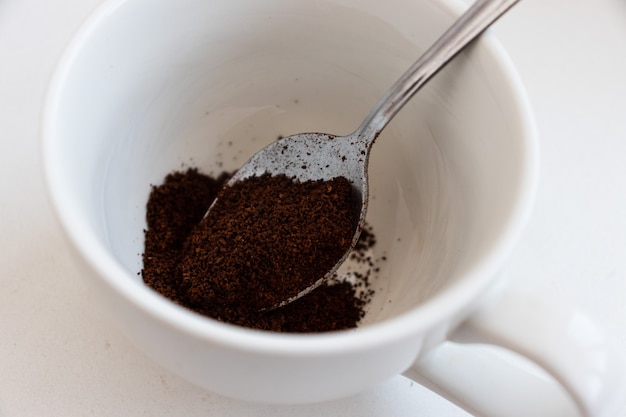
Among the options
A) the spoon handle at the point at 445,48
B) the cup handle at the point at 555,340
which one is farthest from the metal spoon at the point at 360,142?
the cup handle at the point at 555,340

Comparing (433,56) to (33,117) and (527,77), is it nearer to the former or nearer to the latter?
(527,77)

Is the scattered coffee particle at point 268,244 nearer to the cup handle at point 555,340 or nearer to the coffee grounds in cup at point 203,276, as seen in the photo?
the coffee grounds in cup at point 203,276

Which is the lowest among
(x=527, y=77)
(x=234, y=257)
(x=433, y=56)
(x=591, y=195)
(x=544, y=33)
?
(x=234, y=257)

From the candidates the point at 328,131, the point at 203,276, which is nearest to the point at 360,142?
the point at 328,131

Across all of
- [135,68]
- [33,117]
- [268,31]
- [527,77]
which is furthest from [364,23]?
[33,117]

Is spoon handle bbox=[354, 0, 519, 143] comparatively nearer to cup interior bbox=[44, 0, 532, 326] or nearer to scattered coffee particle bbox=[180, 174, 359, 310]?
cup interior bbox=[44, 0, 532, 326]

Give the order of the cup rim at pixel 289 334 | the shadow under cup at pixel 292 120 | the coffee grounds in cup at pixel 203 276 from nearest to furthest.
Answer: the cup rim at pixel 289 334 < the shadow under cup at pixel 292 120 < the coffee grounds in cup at pixel 203 276

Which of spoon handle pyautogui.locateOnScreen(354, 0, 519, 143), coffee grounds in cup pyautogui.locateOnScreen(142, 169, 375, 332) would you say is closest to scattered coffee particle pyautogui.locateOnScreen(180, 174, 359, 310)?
coffee grounds in cup pyautogui.locateOnScreen(142, 169, 375, 332)
